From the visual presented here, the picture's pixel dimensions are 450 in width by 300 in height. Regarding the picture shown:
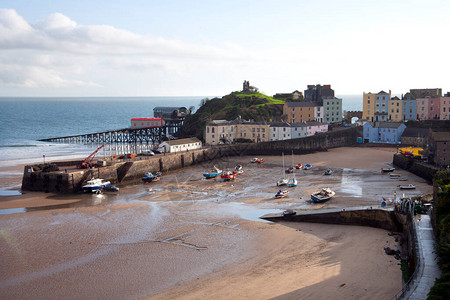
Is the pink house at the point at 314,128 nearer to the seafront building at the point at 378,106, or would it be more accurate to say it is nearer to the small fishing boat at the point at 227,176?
the seafront building at the point at 378,106

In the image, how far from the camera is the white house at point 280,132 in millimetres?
70375

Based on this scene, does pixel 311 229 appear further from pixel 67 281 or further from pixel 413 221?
pixel 67 281

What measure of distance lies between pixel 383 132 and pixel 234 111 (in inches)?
1110

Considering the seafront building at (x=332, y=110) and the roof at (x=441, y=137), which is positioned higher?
the seafront building at (x=332, y=110)

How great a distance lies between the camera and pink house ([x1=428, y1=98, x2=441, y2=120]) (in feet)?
253

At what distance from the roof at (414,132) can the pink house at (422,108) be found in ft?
33.9

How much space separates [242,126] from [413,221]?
48.2 m

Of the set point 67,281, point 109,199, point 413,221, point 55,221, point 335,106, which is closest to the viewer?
point 67,281

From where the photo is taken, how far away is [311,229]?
29453 mm

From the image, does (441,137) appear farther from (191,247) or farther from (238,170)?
(191,247)

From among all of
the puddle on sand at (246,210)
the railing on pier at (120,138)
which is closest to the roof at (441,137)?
the puddle on sand at (246,210)

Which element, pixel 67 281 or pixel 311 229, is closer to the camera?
pixel 67 281

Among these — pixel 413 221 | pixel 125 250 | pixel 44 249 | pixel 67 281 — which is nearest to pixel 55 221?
pixel 44 249

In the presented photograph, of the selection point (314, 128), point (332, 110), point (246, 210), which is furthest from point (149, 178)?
point (332, 110)
